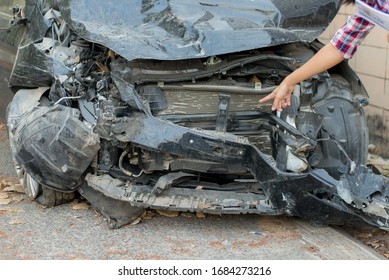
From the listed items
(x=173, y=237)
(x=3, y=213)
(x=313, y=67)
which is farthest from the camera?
(x=3, y=213)

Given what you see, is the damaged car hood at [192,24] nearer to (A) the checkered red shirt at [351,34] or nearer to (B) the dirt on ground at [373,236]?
(A) the checkered red shirt at [351,34]

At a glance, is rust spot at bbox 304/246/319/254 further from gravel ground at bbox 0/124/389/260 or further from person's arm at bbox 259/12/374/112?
person's arm at bbox 259/12/374/112

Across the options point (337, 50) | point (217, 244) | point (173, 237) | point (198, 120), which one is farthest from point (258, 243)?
point (337, 50)

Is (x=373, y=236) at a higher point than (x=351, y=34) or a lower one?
lower

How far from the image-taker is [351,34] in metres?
3.94

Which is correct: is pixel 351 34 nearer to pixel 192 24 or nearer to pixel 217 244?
pixel 192 24

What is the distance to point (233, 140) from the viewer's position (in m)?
4.72

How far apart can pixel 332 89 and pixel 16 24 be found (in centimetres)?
Answer: 273

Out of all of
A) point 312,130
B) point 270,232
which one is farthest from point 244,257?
point 312,130

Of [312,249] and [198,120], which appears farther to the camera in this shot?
[198,120]

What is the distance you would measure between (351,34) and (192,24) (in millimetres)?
1416

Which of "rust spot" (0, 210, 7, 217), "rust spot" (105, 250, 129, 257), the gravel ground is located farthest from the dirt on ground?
"rust spot" (0, 210, 7, 217)

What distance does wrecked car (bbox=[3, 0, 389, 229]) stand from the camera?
473 cm

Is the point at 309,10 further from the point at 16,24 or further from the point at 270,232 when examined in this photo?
the point at 16,24
